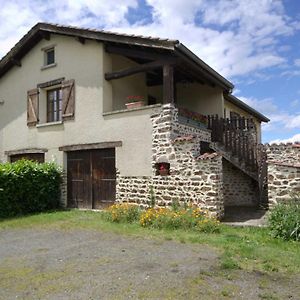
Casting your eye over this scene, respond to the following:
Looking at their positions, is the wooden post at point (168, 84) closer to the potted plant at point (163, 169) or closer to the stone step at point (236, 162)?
the potted plant at point (163, 169)

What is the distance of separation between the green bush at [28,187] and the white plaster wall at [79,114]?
88 cm

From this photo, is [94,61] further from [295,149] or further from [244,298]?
[244,298]

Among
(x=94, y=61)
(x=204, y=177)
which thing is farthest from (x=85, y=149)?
(x=204, y=177)

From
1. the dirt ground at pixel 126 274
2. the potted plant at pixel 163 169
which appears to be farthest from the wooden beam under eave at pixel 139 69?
the dirt ground at pixel 126 274

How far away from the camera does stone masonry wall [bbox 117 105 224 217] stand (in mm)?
9641

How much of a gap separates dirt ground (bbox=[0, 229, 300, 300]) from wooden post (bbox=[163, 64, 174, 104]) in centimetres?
500

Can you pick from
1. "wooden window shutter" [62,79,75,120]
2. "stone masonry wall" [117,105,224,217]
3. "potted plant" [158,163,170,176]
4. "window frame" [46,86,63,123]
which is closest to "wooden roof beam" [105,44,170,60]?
"stone masonry wall" [117,105,224,217]

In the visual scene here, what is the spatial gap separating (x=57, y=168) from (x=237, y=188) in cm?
730

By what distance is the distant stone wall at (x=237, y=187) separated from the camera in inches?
541

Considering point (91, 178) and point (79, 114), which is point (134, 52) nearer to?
point (79, 114)

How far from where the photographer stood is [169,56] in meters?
11.0

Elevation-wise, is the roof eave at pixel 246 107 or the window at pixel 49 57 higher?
the window at pixel 49 57

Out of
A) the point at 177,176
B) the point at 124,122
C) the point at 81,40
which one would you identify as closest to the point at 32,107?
the point at 81,40

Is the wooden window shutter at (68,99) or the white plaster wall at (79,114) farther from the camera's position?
the wooden window shutter at (68,99)
